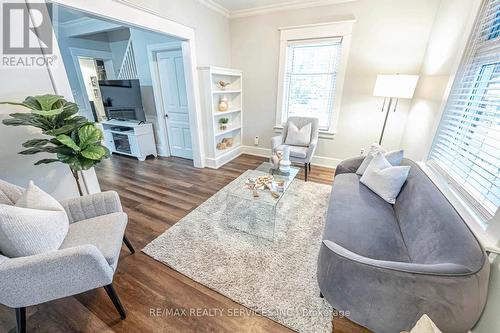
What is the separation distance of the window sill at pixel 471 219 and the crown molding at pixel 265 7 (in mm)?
2872

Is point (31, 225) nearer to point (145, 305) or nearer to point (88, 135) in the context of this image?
point (88, 135)

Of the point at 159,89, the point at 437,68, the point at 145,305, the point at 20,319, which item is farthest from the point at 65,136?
the point at 437,68

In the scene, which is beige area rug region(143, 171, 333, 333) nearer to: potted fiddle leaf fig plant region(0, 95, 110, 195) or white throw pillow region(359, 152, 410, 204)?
white throw pillow region(359, 152, 410, 204)

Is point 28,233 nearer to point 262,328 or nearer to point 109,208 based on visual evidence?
point 109,208

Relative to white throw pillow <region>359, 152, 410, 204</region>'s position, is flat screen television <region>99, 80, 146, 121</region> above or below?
above

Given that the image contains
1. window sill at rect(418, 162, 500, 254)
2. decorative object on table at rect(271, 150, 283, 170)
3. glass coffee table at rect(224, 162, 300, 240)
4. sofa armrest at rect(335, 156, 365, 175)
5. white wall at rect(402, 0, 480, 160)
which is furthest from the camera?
decorative object on table at rect(271, 150, 283, 170)

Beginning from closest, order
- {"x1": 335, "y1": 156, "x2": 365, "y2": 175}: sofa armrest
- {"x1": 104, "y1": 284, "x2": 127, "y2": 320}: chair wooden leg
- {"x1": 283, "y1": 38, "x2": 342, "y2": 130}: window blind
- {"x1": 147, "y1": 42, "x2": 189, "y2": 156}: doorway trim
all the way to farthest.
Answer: {"x1": 104, "y1": 284, "x2": 127, "y2": 320}: chair wooden leg
{"x1": 335, "y1": 156, "x2": 365, "y2": 175}: sofa armrest
{"x1": 283, "y1": 38, "x2": 342, "y2": 130}: window blind
{"x1": 147, "y1": 42, "x2": 189, "y2": 156}: doorway trim

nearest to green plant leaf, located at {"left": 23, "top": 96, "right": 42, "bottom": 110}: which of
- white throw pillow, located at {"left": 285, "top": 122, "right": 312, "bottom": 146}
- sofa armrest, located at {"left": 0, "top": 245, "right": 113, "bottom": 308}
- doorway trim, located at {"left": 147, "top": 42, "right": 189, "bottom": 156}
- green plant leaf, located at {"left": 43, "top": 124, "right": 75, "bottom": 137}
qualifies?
green plant leaf, located at {"left": 43, "top": 124, "right": 75, "bottom": 137}

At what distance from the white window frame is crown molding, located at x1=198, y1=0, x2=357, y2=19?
11.1 inches

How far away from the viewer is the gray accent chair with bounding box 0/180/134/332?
3.24ft

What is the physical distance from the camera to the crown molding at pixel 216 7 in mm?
3104

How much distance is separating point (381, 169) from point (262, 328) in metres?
1.70

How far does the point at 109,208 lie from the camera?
1.57m

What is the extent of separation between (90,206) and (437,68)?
3765 mm
